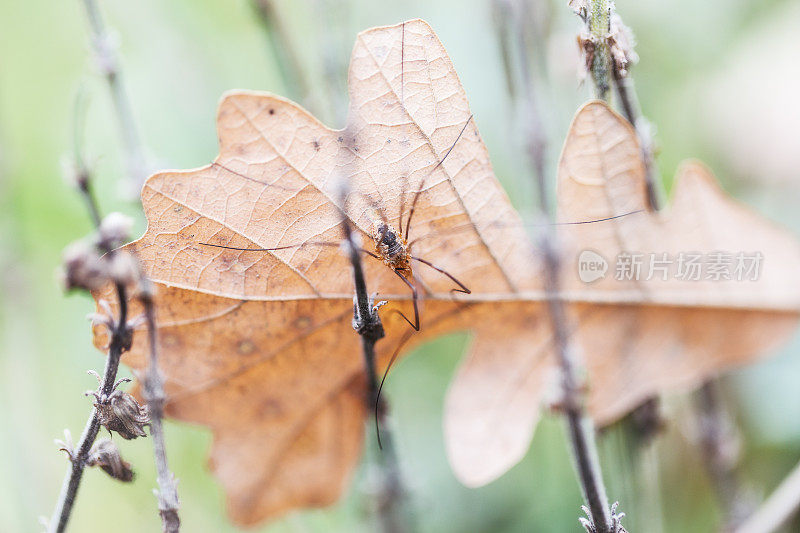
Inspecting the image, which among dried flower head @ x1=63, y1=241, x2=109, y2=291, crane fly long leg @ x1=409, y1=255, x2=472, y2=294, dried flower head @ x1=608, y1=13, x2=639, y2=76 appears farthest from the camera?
crane fly long leg @ x1=409, y1=255, x2=472, y2=294

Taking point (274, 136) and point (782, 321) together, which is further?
point (782, 321)

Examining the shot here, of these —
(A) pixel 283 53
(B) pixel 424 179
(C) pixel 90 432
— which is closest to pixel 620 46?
(B) pixel 424 179

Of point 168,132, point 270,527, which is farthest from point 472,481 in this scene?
point 168,132

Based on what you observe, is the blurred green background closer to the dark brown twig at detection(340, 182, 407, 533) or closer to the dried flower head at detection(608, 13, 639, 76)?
the dark brown twig at detection(340, 182, 407, 533)

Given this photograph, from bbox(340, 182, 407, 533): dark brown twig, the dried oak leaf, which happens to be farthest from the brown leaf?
bbox(340, 182, 407, 533): dark brown twig

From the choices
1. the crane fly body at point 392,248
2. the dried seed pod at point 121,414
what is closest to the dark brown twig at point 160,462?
the dried seed pod at point 121,414

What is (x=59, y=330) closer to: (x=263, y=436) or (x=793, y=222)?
(x=263, y=436)
